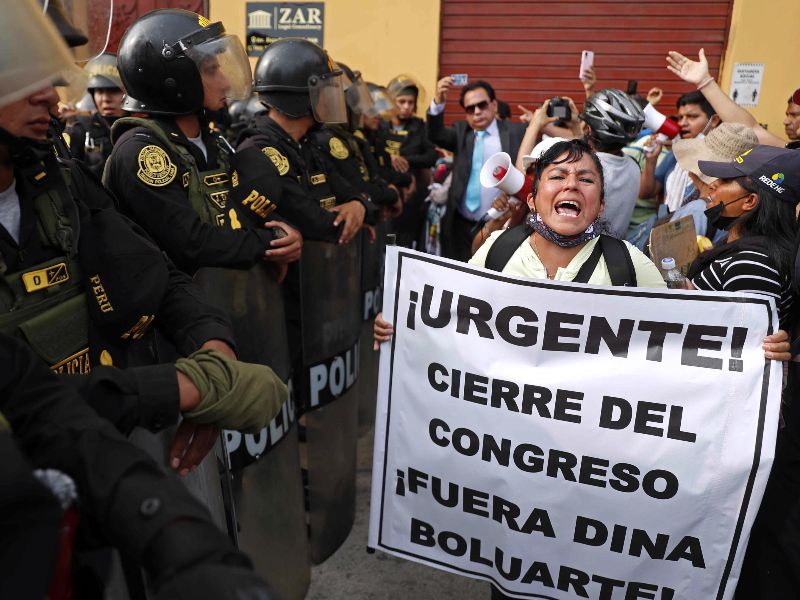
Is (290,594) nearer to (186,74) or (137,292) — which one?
(137,292)

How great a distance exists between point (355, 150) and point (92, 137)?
2613 mm

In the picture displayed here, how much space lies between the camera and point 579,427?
215 centimetres

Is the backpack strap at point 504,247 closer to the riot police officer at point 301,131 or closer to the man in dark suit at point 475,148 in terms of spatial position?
the riot police officer at point 301,131

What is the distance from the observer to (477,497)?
228 centimetres

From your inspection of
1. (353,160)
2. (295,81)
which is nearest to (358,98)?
(353,160)

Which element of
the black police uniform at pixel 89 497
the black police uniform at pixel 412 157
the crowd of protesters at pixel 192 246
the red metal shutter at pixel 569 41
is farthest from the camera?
the red metal shutter at pixel 569 41

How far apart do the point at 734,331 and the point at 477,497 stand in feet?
3.30

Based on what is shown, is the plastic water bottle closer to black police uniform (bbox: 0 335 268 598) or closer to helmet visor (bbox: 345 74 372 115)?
black police uniform (bbox: 0 335 268 598)

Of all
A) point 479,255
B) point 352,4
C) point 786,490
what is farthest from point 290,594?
point 352,4

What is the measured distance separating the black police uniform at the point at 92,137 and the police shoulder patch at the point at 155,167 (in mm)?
3211

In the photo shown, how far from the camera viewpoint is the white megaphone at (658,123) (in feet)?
14.4

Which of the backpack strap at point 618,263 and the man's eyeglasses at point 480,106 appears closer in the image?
the backpack strap at point 618,263

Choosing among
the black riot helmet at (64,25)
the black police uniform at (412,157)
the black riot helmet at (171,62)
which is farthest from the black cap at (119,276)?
the black police uniform at (412,157)

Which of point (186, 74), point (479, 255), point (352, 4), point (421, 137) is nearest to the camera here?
point (479, 255)
